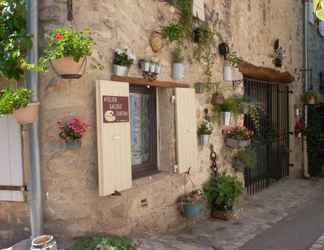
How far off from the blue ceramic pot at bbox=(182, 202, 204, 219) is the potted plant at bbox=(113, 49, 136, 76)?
2.10 m

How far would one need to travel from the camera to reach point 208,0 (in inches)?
261

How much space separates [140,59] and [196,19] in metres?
1.66

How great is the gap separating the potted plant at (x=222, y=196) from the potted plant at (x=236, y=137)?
0.77 meters

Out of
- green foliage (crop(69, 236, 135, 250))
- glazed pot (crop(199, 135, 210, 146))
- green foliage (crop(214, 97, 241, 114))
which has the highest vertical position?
green foliage (crop(214, 97, 241, 114))

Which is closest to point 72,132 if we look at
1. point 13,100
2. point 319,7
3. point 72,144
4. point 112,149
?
point 72,144

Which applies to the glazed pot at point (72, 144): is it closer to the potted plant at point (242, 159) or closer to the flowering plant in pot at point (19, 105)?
the flowering plant in pot at point (19, 105)

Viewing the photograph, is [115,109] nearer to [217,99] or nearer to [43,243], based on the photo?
[43,243]

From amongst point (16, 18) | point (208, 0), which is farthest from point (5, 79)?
point (208, 0)

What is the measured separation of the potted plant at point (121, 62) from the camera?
4.50 meters

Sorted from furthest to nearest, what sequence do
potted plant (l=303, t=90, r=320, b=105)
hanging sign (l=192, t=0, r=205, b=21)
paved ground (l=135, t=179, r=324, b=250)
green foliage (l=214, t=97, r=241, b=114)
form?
potted plant (l=303, t=90, r=320, b=105), green foliage (l=214, t=97, r=241, b=114), hanging sign (l=192, t=0, r=205, b=21), paved ground (l=135, t=179, r=324, b=250)

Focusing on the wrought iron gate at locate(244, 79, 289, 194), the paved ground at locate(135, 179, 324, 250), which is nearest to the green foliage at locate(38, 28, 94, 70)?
the paved ground at locate(135, 179, 324, 250)

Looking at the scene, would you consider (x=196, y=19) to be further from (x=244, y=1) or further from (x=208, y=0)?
(x=244, y=1)

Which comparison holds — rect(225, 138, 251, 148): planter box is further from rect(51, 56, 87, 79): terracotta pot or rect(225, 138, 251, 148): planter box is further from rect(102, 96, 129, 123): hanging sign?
rect(51, 56, 87, 79): terracotta pot

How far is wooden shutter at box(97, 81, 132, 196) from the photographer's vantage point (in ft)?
13.9
